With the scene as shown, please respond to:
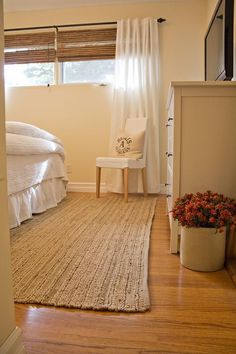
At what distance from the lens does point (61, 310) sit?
1092mm

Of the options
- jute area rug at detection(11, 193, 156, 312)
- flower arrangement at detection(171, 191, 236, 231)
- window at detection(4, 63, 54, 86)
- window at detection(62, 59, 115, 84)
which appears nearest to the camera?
jute area rug at detection(11, 193, 156, 312)

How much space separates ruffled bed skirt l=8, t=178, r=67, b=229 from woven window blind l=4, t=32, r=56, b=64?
1.76 meters

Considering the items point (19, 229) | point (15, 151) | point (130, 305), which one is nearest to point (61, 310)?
point (130, 305)

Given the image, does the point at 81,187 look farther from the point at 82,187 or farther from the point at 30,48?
the point at 30,48

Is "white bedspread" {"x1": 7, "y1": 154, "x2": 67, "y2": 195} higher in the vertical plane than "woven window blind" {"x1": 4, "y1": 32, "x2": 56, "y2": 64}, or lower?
lower

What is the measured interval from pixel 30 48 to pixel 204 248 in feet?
11.8

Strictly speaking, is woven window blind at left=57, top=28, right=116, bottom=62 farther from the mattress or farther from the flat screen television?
the flat screen television

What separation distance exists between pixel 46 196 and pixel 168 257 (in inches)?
61.6

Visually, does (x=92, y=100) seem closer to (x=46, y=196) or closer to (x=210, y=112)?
(x=46, y=196)

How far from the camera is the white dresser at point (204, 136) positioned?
161 cm

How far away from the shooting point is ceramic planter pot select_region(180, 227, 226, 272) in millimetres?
1421

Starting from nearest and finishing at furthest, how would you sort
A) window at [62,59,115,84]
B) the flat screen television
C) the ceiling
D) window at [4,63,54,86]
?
1. the flat screen television
2. the ceiling
3. window at [62,59,115,84]
4. window at [4,63,54,86]

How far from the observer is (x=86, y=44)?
12.4 feet

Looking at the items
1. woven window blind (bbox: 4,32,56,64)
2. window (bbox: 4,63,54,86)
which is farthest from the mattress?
woven window blind (bbox: 4,32,56,64)
